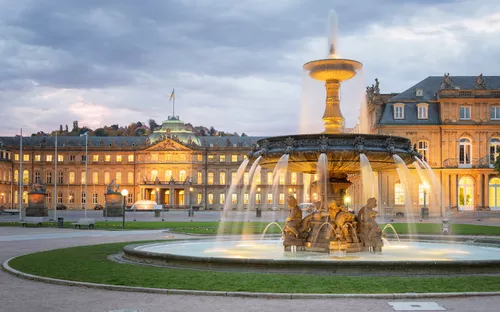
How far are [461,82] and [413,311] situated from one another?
68.9 meters

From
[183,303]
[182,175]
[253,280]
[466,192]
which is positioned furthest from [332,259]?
[182,175]

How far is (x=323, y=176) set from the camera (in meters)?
18.5

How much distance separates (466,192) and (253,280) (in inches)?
2504

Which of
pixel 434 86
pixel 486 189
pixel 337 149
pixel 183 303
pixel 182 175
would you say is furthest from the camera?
pixel 182 175

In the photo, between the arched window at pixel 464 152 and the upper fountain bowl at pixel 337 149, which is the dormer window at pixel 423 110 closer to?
the arched window at pixel 464 152

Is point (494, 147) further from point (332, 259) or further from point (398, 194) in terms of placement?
point (332, 259)

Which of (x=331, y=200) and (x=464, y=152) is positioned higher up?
(x=464, y=152)

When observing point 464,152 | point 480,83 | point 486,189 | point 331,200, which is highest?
point 480,83

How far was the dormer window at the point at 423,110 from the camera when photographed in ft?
236

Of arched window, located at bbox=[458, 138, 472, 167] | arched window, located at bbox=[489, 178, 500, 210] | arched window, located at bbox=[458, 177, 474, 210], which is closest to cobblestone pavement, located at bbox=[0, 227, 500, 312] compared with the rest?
arched window, located at bbox=[458, 177, 474, 210]

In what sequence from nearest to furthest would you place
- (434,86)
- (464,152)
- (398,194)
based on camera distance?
1. (398,194)
2. (464,152)
3. (434,86)

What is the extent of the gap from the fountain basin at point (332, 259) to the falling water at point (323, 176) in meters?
1.94

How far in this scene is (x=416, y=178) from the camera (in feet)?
234

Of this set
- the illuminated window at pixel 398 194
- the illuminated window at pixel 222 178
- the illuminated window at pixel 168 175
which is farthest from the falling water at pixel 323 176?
the illuminated window at pixel 168 175
